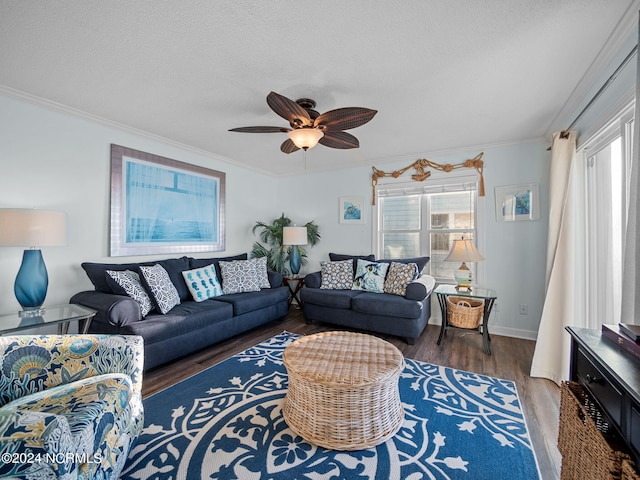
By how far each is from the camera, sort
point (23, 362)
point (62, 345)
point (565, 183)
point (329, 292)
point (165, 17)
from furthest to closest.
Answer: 1. point (329, 292)
2. point (565, 183)
3. point (165, 17)
4. point (62, 345)
5. point (23, 362)

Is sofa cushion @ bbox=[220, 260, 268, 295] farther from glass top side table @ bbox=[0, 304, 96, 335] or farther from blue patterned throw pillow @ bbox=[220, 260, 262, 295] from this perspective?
glass top side table @ bbox=[0, 304, 96, 335]

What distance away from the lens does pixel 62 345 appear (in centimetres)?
153

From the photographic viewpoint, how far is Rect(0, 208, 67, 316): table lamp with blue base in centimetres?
210

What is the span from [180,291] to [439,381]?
2.81 meters

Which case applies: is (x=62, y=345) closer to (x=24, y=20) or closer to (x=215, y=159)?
(x=24, y=20)

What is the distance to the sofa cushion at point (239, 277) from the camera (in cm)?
372

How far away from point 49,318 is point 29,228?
680 millimetres

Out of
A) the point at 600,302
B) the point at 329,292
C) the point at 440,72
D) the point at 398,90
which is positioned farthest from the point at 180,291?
the point at 600,302

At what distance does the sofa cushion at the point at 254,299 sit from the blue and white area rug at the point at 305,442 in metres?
0.97

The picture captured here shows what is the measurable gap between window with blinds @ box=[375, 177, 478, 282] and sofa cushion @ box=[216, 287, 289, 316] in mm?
1664

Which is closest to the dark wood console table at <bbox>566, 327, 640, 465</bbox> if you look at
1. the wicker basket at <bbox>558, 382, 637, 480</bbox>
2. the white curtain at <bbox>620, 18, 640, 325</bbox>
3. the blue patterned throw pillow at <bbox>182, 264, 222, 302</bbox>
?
the wicker basket at <bbox>558, 382, 637, 480</bbox>

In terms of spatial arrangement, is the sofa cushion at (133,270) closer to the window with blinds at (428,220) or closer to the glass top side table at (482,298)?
the window with blinds at (428,220)

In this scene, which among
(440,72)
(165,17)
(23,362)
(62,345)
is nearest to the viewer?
(23,362)

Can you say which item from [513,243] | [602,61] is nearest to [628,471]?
[602,61]
